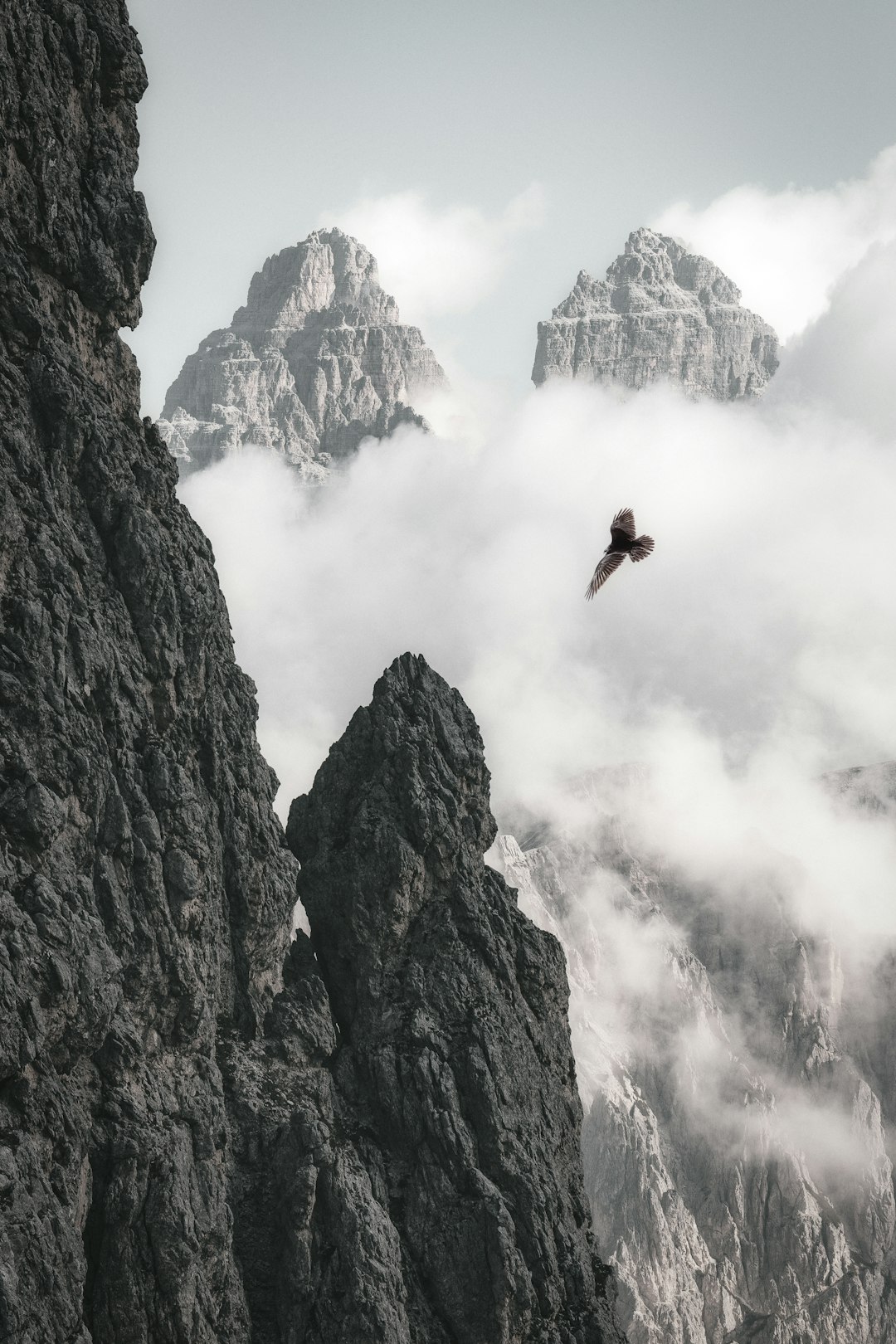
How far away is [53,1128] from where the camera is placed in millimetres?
32375

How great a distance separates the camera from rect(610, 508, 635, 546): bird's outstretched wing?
35906 millimetres

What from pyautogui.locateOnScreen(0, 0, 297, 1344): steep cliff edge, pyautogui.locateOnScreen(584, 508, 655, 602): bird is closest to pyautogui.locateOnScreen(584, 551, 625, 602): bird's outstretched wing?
pyautogui.locateOnScreen(584, 508, 655, 602): bird

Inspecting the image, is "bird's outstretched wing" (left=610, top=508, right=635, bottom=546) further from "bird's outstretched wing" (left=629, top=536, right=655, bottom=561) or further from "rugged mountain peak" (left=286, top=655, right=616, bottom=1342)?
"rugged mountain peak" (left=286, top=655, right=616, bottom=1342)

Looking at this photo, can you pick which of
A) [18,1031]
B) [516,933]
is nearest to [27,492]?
[18,1031]

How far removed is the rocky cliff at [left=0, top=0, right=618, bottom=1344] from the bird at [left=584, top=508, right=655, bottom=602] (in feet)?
52.0

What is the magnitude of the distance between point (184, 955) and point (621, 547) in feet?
61.9

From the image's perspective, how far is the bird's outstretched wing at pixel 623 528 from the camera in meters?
35.9

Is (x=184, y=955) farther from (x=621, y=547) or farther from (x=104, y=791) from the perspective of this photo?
(x=621, y=547)

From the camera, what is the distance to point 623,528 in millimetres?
36344

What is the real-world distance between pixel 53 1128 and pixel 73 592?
618 inches

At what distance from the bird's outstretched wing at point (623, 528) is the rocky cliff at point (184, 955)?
627 inches

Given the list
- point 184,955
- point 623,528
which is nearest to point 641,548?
point 623,528

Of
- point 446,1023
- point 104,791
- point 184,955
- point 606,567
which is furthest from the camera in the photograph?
point 446,1023

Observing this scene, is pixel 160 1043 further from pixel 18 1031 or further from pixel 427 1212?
pixel 427 1212
